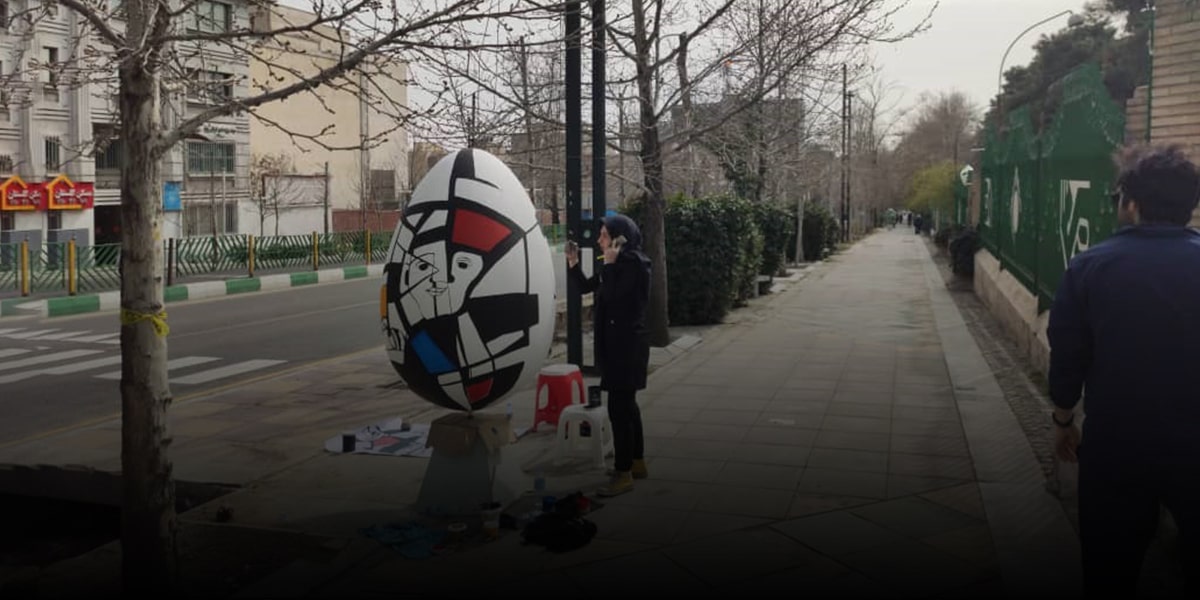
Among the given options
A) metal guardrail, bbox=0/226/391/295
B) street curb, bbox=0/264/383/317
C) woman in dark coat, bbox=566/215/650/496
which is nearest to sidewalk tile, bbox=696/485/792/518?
woman in dark coat, bbox=566/215/650/496

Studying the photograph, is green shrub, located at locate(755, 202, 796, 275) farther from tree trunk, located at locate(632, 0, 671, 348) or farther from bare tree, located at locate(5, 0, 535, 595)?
bare tree, located at locate(5, 0, 535, 595)

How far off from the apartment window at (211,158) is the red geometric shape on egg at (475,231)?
3444 centimetres

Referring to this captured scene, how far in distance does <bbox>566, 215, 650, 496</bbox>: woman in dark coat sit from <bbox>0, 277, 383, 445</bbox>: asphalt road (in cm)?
532

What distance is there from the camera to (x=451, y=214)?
249 inches

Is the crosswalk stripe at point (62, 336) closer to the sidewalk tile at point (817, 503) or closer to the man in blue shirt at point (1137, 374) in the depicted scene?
the sidewalk tile at point (817, 503)

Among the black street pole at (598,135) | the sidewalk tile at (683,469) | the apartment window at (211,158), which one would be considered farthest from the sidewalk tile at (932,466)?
the apartment window at (211,158)

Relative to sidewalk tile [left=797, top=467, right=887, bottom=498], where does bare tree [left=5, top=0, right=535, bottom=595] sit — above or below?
above

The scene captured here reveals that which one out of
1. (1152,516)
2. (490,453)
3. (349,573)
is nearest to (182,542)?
(349,573)

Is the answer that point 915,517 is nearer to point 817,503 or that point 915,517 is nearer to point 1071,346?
point 817,503

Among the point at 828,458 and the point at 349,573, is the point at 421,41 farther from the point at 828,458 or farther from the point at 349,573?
the point at 828,458

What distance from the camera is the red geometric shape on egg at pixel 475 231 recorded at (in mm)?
6258

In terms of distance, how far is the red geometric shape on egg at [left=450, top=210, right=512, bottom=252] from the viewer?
20.5 ft

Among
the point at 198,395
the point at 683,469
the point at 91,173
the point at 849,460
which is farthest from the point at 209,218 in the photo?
the point at 849,460

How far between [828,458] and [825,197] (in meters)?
45.3
